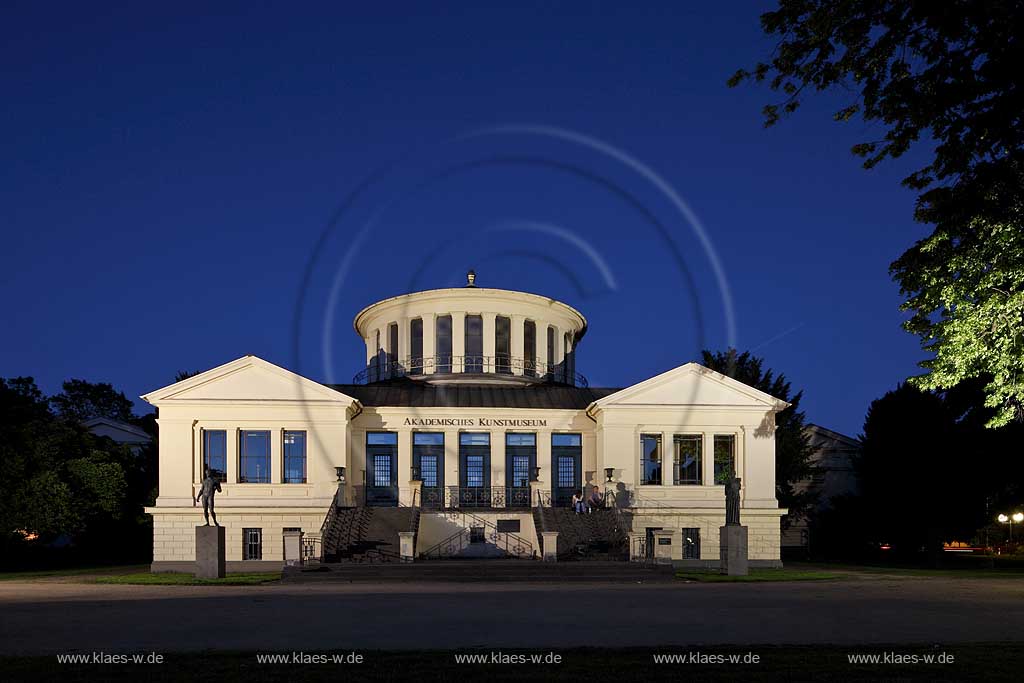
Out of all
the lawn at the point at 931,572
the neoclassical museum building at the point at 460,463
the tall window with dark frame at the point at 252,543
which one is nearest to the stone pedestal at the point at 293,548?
the neoclassical museum building at the point at 460,463

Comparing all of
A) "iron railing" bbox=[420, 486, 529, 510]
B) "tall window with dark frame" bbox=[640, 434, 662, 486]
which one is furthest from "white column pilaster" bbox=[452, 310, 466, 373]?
"tall window with dark frame" bbox=[640, 434, 662, 486]

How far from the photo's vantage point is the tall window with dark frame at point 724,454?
4567 centimetres

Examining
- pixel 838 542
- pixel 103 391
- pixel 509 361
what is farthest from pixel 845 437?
pixel 103 391

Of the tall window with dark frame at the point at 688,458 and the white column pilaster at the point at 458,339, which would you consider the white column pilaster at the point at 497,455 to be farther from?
the tall window with dark frame at the point at 688,458

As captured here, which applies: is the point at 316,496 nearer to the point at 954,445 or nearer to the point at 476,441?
the point at 476,441

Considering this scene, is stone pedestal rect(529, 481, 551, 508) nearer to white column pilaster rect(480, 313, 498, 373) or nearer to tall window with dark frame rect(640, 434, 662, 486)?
tall window with dark frame rect(640, 434, 662, 486)

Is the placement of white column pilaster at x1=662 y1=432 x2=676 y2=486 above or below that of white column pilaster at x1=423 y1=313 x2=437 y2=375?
below

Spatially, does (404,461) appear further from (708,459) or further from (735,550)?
(735,550)

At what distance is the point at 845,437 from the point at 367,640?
5868 centimetres

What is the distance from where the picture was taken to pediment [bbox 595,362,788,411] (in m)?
44.8

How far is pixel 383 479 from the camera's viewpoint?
4600 cm

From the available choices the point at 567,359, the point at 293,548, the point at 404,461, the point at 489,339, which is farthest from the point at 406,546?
the point at 567,359

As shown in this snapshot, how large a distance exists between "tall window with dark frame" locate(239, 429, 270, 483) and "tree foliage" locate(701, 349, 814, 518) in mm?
26276

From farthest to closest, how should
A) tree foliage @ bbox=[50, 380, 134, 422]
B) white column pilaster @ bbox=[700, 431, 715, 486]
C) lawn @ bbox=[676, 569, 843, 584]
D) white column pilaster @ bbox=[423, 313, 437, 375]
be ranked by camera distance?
tree foliage @ bbox=[50, 380, 134, 422] < white column pilaster @ bbox=[423, 313, 437, 375] < white column pilaster @ bbox=[700, 431, 715, 486] < lawn @ bbox=[676, 569, 843, 584]
